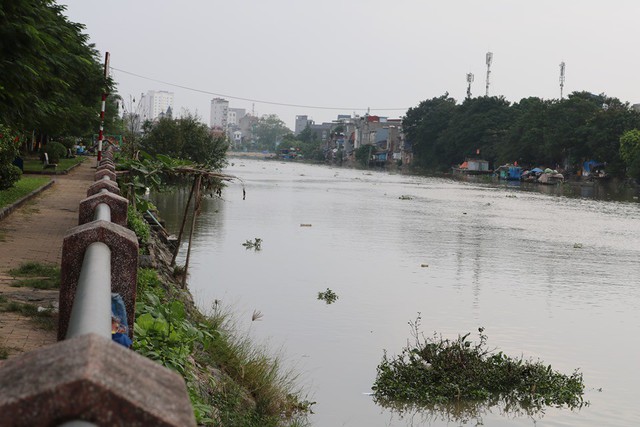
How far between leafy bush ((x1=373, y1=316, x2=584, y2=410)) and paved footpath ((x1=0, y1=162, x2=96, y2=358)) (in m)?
4.66

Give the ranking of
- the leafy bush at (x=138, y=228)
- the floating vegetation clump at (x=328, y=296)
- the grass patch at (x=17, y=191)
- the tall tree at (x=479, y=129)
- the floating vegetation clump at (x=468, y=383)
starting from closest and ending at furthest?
1. the floating vegetation clump at (x=468, y=383)
2. the leafy bush at (x=138, y=228)
3. the floating vegetation clump at (x=328, y=296)
4. the grass patch at (x=17, y=191)
5. the tall tree at (x=479, y=129)

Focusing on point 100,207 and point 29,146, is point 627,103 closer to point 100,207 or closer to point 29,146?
point 29,146

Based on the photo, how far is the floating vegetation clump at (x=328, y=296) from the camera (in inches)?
688

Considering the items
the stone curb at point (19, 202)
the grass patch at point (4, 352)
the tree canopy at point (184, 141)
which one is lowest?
the grass patch at point (4, 352)

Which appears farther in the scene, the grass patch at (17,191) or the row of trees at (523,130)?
the row of trees at (523,130)

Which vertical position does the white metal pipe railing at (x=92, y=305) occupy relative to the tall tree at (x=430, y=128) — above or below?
below

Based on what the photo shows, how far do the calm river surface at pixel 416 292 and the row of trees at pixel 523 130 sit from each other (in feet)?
161

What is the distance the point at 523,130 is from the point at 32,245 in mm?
93215

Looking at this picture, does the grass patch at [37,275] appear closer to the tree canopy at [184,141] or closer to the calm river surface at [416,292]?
the calm river surface at [416,292]

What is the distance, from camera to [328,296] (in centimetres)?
1773

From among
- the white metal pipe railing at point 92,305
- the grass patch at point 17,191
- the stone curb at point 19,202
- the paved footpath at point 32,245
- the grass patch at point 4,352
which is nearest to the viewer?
the white metal pipe railing at point 92,305

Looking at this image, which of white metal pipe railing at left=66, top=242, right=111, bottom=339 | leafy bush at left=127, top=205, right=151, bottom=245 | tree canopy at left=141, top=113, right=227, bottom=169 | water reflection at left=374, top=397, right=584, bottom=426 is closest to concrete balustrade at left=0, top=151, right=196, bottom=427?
white metal pipe railing at left=66, top=242, right=111, bottom=339

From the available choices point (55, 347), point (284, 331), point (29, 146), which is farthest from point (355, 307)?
point (29, 146)

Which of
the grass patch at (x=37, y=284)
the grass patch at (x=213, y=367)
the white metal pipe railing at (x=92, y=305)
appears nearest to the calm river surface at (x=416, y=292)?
the grass patch at (x=213, y=367)
